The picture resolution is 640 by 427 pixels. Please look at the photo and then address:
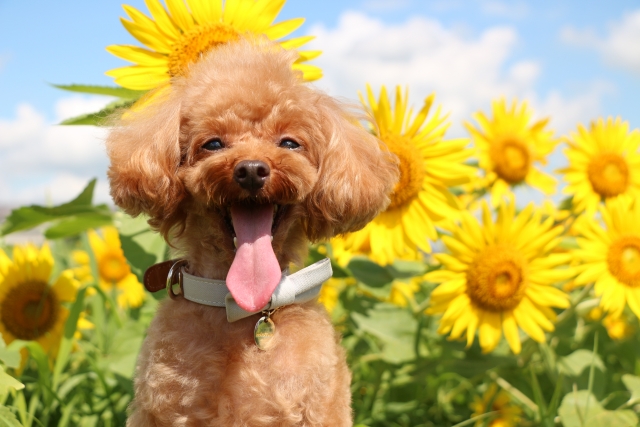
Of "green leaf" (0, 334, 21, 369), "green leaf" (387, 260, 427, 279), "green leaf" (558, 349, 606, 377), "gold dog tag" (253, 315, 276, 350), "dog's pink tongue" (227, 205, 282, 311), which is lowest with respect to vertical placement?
"green leaf" (558, 349, 606, 377)

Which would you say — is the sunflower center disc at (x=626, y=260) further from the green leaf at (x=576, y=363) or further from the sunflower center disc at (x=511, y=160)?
the sunflower center disc at (x=511, y=160)

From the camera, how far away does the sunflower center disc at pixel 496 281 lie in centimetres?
289

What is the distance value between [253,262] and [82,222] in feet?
5.36

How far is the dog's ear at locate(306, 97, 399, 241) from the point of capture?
2.04m

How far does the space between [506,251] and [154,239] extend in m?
1.68

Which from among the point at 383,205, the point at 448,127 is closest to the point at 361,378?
the point at 448,127

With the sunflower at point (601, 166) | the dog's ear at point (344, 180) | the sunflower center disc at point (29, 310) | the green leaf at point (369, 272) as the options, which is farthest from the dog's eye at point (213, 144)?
the sunflower at point (601, 166)

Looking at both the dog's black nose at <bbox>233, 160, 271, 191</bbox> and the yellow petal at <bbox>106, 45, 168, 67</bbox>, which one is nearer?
the dog's black nose at <bbox>233, 160, 271, 191</bbox>

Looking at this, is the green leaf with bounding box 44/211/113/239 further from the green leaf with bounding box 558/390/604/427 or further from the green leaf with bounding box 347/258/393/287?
the green leaf with bounding box 558/390/604/427

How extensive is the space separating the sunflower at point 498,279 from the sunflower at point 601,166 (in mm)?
810

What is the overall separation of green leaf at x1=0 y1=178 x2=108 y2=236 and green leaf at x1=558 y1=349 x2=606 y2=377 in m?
2.49

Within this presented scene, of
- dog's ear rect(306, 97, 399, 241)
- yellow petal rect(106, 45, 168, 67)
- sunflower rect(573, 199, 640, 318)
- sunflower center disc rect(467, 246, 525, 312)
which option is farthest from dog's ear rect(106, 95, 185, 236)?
sunflower rect(573, 199, 640, 318)

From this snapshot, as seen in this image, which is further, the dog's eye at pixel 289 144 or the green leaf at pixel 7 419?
the green leaf at pixel 7 419

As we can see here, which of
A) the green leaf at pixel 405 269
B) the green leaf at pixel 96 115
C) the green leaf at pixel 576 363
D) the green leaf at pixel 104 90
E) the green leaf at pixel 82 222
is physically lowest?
the green leaf at pixel 576 363
